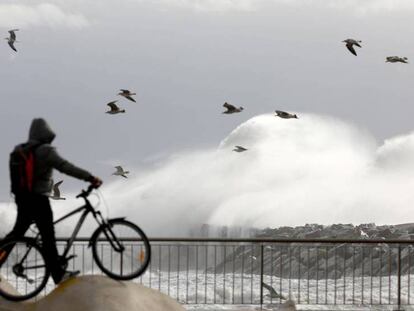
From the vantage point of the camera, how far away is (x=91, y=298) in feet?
42.4

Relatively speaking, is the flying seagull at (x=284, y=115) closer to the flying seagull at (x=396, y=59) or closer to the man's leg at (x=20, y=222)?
the flying seagull at (x=396, y=59)

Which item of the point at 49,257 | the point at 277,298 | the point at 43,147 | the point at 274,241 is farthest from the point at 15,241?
the point at 277,298

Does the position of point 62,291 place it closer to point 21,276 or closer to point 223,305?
point 21,276

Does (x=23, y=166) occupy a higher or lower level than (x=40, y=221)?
higher

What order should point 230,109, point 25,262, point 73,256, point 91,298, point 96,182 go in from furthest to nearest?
1. point 230,109
2. point 91,298
3. point 25,262
4. point 73,256
5. point 96,182

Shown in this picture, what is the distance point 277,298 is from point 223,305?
3343 millimetres

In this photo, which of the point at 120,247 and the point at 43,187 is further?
the point at 120,247

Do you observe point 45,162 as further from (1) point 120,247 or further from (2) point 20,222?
(1) point 120,247

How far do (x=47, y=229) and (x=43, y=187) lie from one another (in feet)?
1.88

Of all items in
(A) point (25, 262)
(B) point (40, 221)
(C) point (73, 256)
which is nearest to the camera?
(B) point (40, 221)

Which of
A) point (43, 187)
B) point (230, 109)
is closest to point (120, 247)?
point (43, 187)

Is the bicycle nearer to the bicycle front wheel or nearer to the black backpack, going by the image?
the bicycle front wheel

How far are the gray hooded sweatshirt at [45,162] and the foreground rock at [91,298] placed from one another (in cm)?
171

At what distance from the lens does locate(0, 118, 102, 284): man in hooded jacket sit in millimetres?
11906
